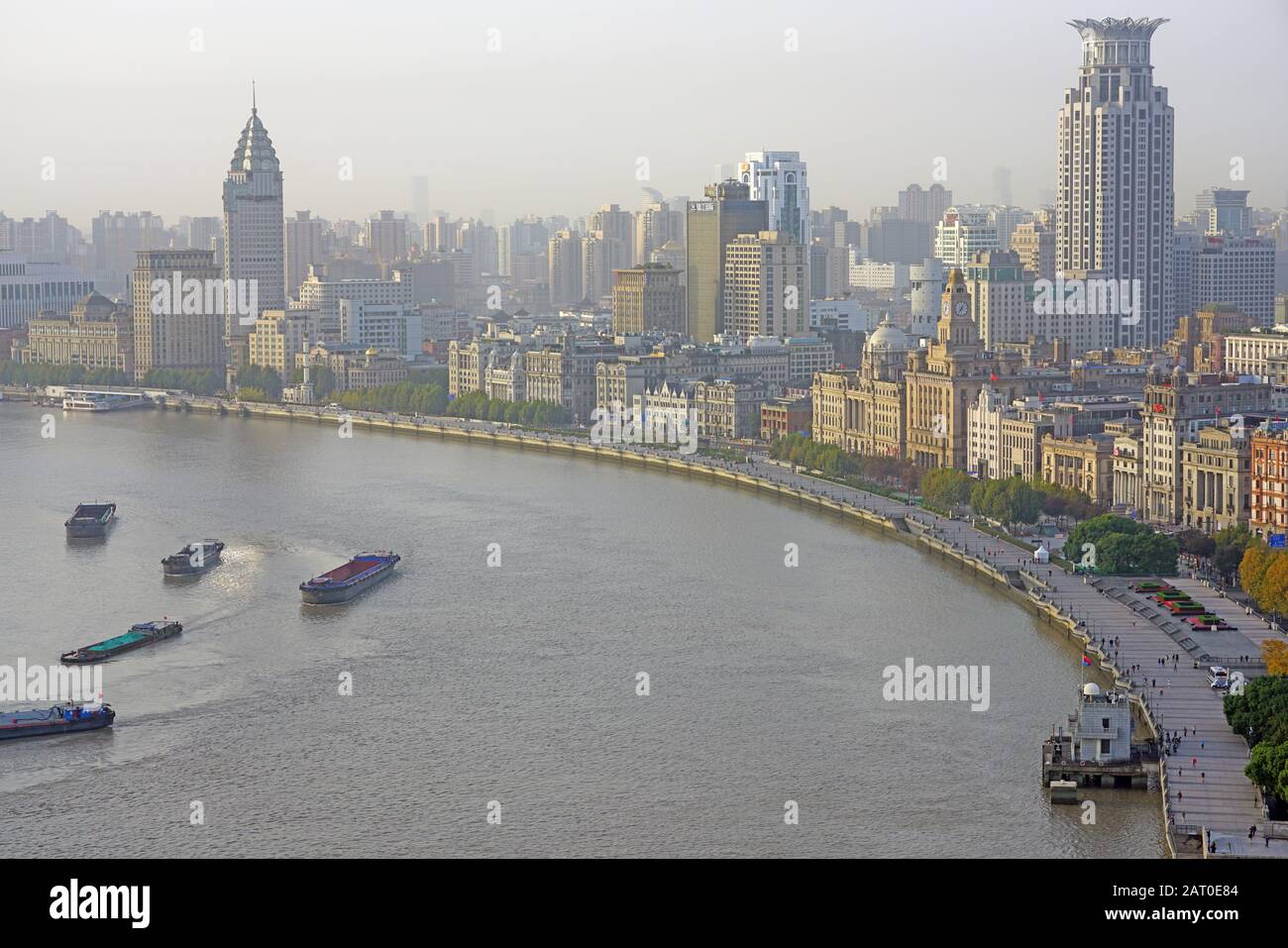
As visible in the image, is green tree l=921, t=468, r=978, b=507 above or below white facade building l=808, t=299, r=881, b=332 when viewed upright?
below

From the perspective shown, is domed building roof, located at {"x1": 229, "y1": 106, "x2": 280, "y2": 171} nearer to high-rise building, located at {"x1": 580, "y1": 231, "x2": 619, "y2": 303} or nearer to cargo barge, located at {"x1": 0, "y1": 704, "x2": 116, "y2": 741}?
high-rise building, located at {"x1": 580, "y1": 231, "x2": 619, "y2": 303}

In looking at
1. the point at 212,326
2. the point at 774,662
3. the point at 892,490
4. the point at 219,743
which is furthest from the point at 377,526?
the point at 212,326

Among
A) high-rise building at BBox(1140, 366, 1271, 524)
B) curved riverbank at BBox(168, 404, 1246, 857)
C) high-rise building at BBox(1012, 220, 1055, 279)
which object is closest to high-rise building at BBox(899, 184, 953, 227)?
high-rise building at BBox(1012, 220, 1055, 279)

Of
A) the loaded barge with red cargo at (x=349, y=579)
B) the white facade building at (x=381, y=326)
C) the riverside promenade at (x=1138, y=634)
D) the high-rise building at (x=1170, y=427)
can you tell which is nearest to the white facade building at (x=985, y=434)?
the riverside promenade at (x=1138, y=634)

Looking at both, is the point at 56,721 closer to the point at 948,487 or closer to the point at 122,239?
the point at 948,487

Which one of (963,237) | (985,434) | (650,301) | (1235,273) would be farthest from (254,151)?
(985,434)

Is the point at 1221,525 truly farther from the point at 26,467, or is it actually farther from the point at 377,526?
the point at 26,467
